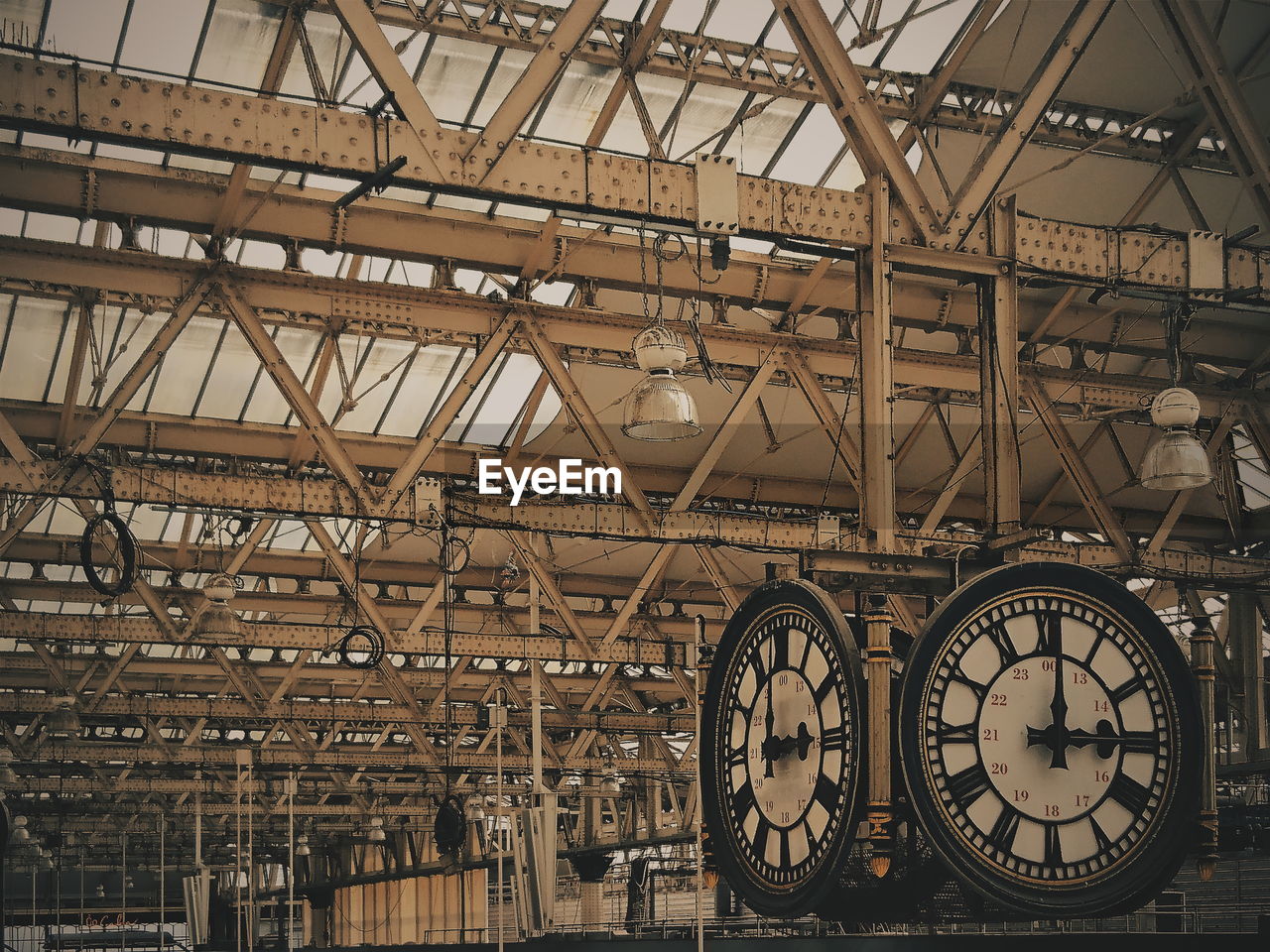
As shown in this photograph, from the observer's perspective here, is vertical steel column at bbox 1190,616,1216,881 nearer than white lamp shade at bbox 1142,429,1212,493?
Yes

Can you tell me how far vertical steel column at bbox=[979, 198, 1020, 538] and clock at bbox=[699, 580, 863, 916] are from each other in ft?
6.89

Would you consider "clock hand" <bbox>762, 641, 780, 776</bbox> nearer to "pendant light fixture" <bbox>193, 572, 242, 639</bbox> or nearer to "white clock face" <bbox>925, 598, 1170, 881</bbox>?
"white clock face" <bbox>925, 598, 1170, 881</bbox>

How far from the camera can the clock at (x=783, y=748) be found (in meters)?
5.56

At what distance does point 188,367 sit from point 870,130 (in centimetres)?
1793

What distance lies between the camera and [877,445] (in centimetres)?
852

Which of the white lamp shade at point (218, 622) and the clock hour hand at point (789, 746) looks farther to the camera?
the white lamp shade at point (218, 622)

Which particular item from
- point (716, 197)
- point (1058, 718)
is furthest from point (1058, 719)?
point (716, 197)

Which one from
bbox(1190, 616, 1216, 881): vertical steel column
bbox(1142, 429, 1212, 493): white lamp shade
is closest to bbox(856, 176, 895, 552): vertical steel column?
bbox(1190, 616, 1216, 881): vertical steel column

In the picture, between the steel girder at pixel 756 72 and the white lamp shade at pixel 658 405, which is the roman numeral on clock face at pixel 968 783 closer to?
the white lamp shade at pixel 658 405

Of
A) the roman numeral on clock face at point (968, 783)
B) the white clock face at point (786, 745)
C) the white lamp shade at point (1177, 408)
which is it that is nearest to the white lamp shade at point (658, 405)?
the white lamp shade at point (1177, 408)

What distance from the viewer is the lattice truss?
902 cm

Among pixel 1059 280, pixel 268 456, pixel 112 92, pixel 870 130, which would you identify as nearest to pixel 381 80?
pixel 112 92

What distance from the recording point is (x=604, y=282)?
61.2 feet

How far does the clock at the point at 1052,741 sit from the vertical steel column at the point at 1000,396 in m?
2.11
